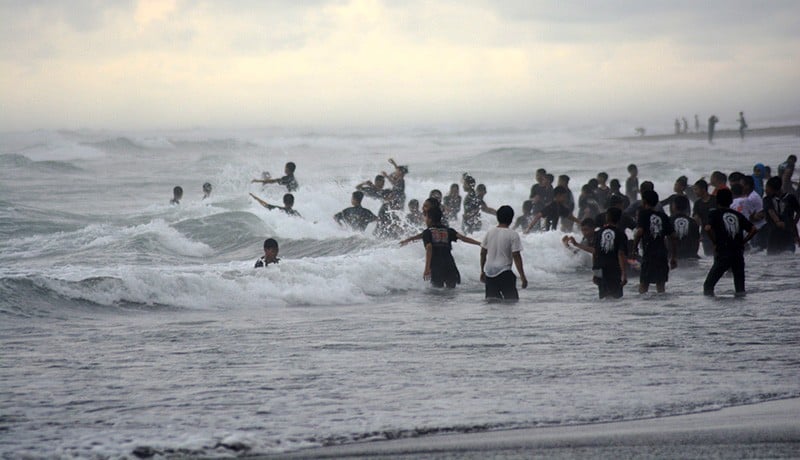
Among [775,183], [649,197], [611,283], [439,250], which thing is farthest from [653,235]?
Answer: [775,183]

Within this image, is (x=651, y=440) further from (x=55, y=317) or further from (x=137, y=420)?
(x=55, y=317)

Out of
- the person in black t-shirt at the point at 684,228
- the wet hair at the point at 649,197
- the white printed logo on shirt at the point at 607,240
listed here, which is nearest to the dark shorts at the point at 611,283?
the white printed logo on shirt at the point at 607,240

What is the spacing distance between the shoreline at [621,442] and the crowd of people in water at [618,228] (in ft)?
17.5

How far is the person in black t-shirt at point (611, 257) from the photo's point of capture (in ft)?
38.7

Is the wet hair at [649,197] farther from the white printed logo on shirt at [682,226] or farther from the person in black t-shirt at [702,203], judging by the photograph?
the person in black t-shirt at [702,203]

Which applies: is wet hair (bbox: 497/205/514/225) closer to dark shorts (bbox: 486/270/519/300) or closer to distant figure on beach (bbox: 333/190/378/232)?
dark shorts (bbox: 486/270/519/300)

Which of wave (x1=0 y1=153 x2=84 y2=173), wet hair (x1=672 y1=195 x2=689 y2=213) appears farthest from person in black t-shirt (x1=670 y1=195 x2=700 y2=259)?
wave (x1=0 y1=153 x2=84 y2=173)

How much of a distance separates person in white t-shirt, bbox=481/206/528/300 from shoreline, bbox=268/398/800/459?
5352mm

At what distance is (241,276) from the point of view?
14.1m

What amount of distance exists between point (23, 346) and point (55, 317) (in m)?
2.09

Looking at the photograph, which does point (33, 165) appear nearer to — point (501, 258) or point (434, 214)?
point (434, 214)

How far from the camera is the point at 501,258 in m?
12.1

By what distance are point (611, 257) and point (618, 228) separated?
36 cm

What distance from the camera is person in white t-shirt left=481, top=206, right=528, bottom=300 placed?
11.9 meters
